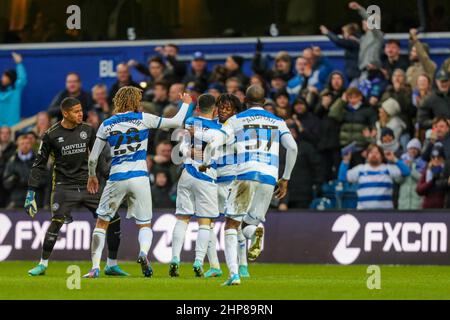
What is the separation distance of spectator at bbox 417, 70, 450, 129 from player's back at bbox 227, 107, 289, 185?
24.0 ft

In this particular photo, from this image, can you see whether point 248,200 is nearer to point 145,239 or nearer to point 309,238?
point 145,239

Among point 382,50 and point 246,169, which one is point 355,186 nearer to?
point 382,50

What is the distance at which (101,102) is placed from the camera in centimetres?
2636

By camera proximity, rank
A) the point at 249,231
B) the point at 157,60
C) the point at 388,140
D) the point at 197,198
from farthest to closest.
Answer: the point at 157,60 → the point at 388,140 → the point at 197,198 → the point at 249,231

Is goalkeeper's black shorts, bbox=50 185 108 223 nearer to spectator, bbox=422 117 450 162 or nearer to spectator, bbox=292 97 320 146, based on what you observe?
spectator, bbox=292 97 320 146

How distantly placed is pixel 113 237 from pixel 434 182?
6677 mm

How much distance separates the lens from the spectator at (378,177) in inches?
891

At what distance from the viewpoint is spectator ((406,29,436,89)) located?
79.5 feet

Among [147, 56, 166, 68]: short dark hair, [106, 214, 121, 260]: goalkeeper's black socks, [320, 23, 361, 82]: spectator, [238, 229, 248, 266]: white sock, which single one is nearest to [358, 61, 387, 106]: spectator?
[320, 23, 361, 82]: spectator

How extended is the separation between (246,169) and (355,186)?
24.7ft

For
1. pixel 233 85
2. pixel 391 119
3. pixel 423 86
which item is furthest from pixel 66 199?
pixel 423 86

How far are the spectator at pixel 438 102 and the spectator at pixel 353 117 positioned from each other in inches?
36.2
